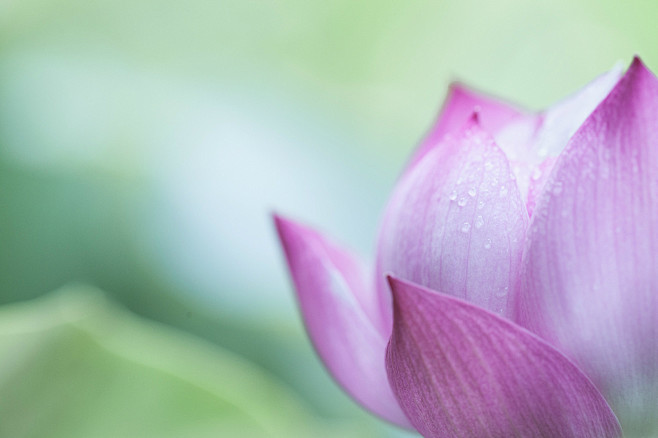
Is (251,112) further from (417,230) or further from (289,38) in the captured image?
→ (417,230)

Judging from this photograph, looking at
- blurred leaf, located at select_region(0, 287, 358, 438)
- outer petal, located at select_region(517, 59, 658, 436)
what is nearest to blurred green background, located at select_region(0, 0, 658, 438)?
blurred leaf, located at select_region(0, 287, 358, 438)

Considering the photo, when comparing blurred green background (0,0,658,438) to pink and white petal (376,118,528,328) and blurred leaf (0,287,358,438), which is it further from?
pink and white petal (376,118,528,328)

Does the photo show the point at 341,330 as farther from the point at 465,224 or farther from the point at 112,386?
the point at 112,386

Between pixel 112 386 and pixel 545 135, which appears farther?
pixel 112 386

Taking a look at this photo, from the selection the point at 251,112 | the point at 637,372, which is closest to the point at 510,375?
the point at 637,372

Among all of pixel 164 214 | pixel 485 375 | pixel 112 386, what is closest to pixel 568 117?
pixel 485 375

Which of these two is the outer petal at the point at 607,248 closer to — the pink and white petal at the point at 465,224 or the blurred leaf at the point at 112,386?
the pink and white petal at the point at 465,224
